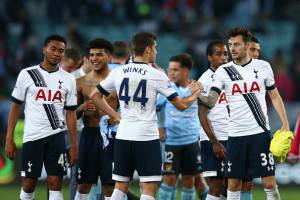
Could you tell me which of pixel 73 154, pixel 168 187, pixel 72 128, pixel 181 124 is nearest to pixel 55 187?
pixel 73 154

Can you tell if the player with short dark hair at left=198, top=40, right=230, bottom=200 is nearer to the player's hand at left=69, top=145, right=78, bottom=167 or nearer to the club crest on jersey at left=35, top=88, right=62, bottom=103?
the player's hand at left=69, top=145, right=78, bottom=167

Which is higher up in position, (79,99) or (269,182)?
(79,99)

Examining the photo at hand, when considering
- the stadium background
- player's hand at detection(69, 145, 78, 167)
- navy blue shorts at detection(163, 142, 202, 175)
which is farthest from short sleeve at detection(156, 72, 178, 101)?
A: the stadium background

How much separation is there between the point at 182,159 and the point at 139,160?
3000 millimetres

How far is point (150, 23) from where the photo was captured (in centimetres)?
2400

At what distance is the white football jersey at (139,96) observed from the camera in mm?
10500

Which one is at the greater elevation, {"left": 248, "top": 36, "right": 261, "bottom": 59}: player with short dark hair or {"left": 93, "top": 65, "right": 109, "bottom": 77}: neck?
{"left": 248, "top": 36, "right": 261, "bottom": 59}: player with short dark hair

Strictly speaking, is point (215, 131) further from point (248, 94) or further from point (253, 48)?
point (248, 94)

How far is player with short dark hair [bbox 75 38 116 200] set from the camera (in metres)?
Answer: 11.9

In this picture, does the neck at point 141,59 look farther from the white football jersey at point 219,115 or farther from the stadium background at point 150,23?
the stadium background at point 150,23

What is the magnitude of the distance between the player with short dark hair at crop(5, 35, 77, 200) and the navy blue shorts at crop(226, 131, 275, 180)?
1918 millimetres

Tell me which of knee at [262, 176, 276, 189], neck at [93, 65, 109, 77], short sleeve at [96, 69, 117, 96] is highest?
neck at [93, 65, 109, 77]

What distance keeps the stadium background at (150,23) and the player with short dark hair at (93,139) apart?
33.8ft

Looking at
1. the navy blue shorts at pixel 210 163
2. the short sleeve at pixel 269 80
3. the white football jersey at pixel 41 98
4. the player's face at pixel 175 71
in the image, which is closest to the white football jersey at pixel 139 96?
the white football jersey at pixel 41 98
